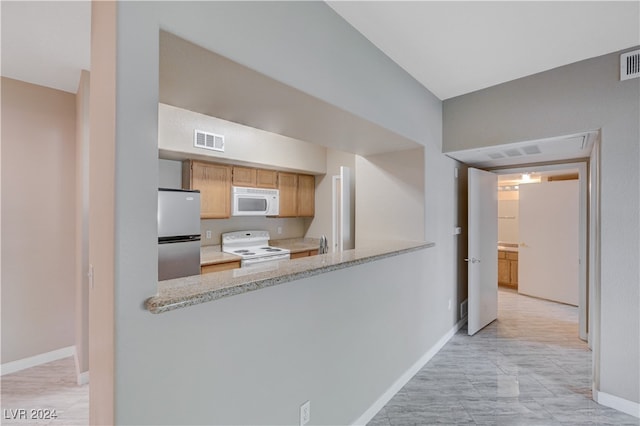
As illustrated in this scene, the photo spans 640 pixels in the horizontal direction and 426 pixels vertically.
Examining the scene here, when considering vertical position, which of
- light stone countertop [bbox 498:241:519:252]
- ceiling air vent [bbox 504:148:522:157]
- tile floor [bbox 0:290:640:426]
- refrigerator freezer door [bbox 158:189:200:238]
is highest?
ceiling air vent [bbox 504:148:522:157]

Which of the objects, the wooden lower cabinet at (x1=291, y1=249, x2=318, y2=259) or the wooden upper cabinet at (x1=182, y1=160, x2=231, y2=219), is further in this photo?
the wooden lower cabinet at (x1=291, y1=249, x2=318, y2=259)

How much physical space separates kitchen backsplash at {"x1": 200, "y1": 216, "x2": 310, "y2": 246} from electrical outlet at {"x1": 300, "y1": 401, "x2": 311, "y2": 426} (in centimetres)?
→ 300

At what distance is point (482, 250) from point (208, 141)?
11.9 feet

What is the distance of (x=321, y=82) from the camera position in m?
1.67

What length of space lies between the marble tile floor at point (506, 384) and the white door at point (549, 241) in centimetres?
124

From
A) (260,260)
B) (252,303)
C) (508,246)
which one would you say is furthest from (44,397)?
(508,246)

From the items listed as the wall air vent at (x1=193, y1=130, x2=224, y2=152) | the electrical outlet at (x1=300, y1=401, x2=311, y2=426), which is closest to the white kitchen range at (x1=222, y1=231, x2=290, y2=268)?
the wall air vent at (x1=193, y1=130, x2=224, y2=152)

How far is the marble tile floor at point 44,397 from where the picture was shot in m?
2.18

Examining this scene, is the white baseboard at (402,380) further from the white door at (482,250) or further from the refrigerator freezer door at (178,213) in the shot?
the refrigerator freezer door at (178,213)

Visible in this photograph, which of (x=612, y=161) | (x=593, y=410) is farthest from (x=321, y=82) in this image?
(x=593, y=410)

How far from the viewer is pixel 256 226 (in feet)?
15.7

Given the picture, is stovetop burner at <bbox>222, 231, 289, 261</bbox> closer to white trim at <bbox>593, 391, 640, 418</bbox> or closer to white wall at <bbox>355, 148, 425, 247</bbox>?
white wall at <bbox>355, 148, 425, 247</bbox>

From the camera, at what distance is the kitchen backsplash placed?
4227 mm

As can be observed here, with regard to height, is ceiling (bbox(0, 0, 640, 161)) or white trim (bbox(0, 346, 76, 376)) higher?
ceiling (bbox(0, 0, 640, 161))
